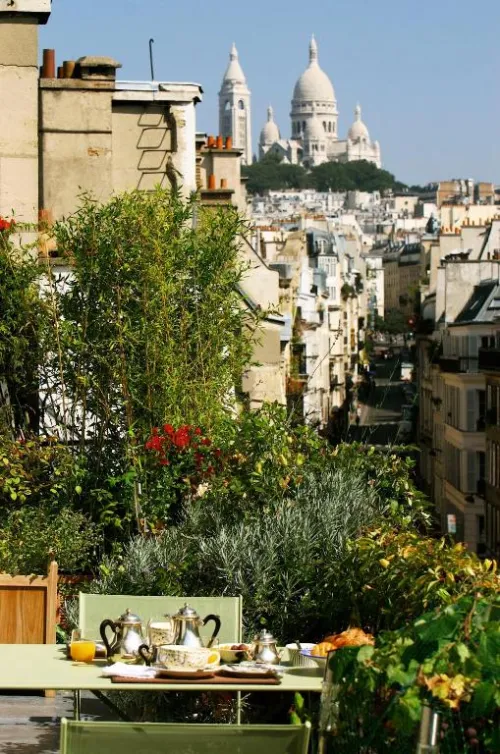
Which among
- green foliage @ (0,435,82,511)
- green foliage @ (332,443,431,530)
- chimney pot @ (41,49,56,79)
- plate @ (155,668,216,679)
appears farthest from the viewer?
chimney pot @ (41,49,56,79)

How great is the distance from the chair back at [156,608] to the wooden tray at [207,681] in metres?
1.42

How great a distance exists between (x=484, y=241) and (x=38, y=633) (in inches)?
2433

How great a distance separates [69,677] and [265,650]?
0.95m

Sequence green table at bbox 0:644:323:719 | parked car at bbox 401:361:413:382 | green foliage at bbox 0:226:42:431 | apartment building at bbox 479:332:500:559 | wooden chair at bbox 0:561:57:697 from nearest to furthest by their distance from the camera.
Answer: green table at bbox 0:644:323:719 < wooden chair at bbox 0:561:57:697 < green foliage at bbox 0:226:42:431 < apartment building at bbox 479:332:500:559 < parked car at bbox 401:361:413:382

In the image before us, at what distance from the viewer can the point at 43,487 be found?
43.7ft

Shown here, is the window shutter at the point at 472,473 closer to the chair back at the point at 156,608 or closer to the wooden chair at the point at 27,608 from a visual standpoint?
the wooden chair at the point at 27,608

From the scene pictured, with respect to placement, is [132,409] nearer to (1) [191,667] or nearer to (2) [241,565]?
(2) [241,565]

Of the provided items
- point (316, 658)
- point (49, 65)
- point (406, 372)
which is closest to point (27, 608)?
point (316, 658)

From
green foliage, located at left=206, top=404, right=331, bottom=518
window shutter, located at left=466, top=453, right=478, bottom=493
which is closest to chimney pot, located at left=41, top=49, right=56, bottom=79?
green foliage, located at left=206, top=404, right=331, bottom=518

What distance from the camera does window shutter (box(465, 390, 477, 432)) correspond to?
50.3 meters

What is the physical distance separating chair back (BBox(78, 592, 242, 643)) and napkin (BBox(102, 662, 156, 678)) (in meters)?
1.24

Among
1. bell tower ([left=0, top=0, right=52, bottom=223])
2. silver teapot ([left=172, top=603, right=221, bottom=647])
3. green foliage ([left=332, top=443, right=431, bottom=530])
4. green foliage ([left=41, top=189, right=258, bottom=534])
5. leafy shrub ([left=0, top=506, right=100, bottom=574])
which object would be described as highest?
bell tower ([left=0, top=0, right=52, bottom=223])

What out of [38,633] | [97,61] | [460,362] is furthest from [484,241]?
[38,633]

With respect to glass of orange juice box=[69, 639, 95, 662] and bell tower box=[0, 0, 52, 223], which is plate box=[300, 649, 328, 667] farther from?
bell tower box=[0, 0, 52, 223]
